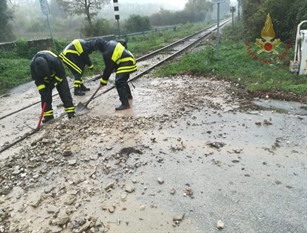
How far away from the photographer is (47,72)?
18.1 ft

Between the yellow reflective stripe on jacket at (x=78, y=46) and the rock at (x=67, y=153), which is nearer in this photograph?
the rock at (x=67, y=153)

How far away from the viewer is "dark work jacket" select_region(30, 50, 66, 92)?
18.1 feet

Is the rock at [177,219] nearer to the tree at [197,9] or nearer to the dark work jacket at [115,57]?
the dark work jacket at [115,57]

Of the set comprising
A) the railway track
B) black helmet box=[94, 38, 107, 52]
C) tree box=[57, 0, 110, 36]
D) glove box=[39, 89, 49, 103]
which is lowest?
the railway track

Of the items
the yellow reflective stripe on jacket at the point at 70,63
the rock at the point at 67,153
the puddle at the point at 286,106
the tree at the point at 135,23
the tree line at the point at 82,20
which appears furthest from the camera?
the tree at the point at 135,23

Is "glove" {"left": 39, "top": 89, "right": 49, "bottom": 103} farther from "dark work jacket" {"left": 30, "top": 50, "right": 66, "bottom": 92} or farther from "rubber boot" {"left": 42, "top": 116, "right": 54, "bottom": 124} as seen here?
"rubber boot" {"left": 42, "top": 116, "right": 54, "bottom": 124}

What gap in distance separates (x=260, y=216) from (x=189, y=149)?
64.8 inches

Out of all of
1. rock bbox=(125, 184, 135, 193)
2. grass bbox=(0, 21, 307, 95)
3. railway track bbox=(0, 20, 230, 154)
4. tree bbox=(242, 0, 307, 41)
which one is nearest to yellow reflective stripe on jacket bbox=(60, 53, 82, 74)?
railway track bbox=(0, 20, 230, 154)

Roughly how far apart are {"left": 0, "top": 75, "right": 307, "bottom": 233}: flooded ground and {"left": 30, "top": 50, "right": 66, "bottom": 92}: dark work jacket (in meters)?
0.89

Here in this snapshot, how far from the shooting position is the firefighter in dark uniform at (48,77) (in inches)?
216

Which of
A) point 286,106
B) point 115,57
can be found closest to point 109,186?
point 115,57

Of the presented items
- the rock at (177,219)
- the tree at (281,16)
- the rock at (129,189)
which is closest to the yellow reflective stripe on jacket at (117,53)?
the rock at (129,189)

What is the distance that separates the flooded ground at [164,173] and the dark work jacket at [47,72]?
0.89 m

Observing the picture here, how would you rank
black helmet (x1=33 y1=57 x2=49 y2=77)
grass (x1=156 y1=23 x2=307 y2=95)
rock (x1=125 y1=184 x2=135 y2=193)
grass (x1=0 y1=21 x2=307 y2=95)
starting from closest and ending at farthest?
rock (x1=125 y1=184 x2=135 y2=193) < black helmet (x1=33 y1=57 x2=49 y2=77) < grass (x1=156 y1=23 x2=307 y2=95) < grass (x1=0 y1=21 x2=307 y2=95)
